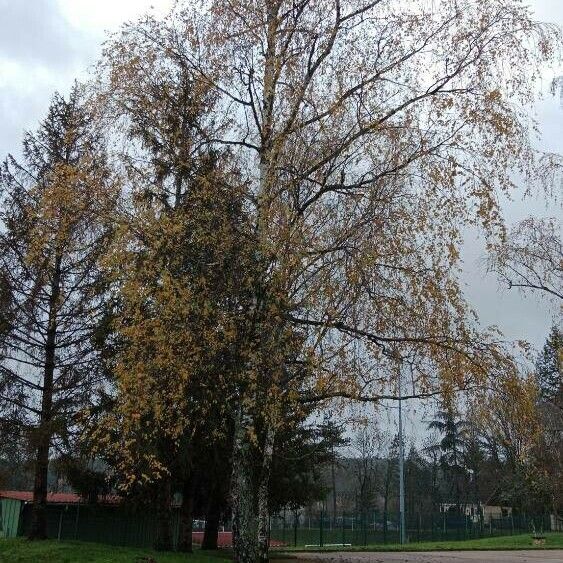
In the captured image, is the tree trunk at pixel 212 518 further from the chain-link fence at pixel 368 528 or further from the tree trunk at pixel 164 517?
the chain-link fence at pixel 368 528

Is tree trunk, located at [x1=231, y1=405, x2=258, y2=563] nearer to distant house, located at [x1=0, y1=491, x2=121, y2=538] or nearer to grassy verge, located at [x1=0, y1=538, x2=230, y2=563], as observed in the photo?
grassy verge, located at [x1=0, y1=538, x2=230, y2=563]

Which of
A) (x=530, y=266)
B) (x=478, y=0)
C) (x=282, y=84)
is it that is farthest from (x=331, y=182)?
(x=530, y=266)

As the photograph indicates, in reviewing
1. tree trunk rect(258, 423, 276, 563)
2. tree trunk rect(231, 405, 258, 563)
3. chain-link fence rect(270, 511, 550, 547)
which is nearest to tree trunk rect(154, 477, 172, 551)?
tree trunk rect(258, 423, 276, 563)

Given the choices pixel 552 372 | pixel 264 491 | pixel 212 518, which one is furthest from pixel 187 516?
pixel 552 372

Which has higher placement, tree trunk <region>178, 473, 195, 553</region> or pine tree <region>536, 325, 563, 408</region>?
pine tree <region>536, 325, 563, 408</region>

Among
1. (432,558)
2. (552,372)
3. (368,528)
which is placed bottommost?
(432,558)

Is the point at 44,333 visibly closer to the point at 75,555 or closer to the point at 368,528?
the point at 75,555

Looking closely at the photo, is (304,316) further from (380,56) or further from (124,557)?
(124,557)

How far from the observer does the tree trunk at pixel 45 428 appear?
2055 cm

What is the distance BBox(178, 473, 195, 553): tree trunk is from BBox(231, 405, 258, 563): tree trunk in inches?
469

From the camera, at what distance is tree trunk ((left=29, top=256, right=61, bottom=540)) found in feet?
67.4

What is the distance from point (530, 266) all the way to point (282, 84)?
21.8ft

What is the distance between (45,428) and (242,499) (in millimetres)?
10822

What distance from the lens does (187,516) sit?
951 inches
